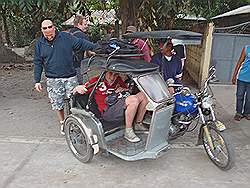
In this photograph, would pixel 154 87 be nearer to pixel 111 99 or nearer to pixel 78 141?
pixel 111 99

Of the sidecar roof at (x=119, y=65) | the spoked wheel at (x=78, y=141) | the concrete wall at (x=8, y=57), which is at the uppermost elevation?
the sidecar roof at (x=119, y=65)

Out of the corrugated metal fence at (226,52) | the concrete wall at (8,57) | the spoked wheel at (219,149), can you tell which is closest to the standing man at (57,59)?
the spoked wheel at (219,149)

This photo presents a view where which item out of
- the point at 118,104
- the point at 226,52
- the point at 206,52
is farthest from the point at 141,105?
the point at 226,52

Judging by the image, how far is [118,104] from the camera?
4305mm

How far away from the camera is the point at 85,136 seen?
4.14 meters

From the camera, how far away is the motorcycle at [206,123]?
158 inches

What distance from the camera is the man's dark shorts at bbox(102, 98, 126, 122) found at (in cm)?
428

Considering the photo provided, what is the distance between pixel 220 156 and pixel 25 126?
10.9 ft

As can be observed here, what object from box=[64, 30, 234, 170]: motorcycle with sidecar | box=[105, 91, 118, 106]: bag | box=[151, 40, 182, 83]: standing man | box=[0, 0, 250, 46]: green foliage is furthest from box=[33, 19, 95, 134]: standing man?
box=[151, 40, 182, 83]: standing man

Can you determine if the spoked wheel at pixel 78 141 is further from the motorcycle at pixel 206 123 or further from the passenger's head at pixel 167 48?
the passenger's head at pixel 167 48

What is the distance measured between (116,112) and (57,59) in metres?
1.27

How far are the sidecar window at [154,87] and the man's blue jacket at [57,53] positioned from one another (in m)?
1.23

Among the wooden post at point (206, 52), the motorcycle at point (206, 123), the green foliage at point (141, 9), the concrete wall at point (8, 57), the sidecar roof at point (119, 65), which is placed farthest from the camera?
the concrete wall at point (8, 57)

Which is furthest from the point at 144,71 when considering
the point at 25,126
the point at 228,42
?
the point at 228,42
